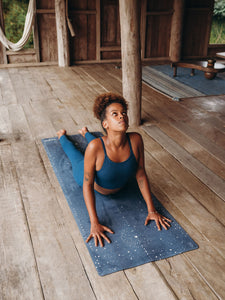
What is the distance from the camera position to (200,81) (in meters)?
5.46

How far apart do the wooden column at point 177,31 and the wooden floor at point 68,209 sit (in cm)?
251

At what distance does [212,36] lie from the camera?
7.80m

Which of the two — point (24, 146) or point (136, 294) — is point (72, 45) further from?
point (136, 294)

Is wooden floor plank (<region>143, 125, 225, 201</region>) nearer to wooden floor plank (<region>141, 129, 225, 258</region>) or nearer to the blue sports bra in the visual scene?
wooden floor plank (<region>141, 129, 225, 258</region>)

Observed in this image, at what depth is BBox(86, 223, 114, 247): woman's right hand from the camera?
1893 millimetres

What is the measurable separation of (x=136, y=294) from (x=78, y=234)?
54cm

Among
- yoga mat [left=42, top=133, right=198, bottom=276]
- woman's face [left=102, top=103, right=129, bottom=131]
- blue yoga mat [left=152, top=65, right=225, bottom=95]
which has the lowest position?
yoga mat [left=42, top=133, right=198, bottom=276]

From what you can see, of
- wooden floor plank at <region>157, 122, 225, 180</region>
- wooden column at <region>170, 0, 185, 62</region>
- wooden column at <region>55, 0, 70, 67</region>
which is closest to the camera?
wooden floor plank at <region>157, 122, 225, 180</region>

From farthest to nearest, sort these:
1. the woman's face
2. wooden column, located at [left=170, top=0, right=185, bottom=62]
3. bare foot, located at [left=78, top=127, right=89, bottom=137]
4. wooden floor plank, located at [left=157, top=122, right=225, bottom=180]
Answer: wooden column, located at [left=170, top=0, right=185, bottom=62] < bare foot, located at [left=78, top=127, right=89, bottom=137] < wooden floor plank, located at [left=157, top=122, right=225, bottom=180] < the woman's face

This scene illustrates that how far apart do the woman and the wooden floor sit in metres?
0.18

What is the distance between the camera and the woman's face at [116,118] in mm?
1926

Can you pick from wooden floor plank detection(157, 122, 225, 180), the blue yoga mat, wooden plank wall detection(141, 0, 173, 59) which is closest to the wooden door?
wooden plank wall detection(141, 0, 173, 59)

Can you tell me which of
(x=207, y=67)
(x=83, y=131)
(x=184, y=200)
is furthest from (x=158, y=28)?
(x=184, y=200)

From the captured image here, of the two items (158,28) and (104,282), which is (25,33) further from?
(104,282)
